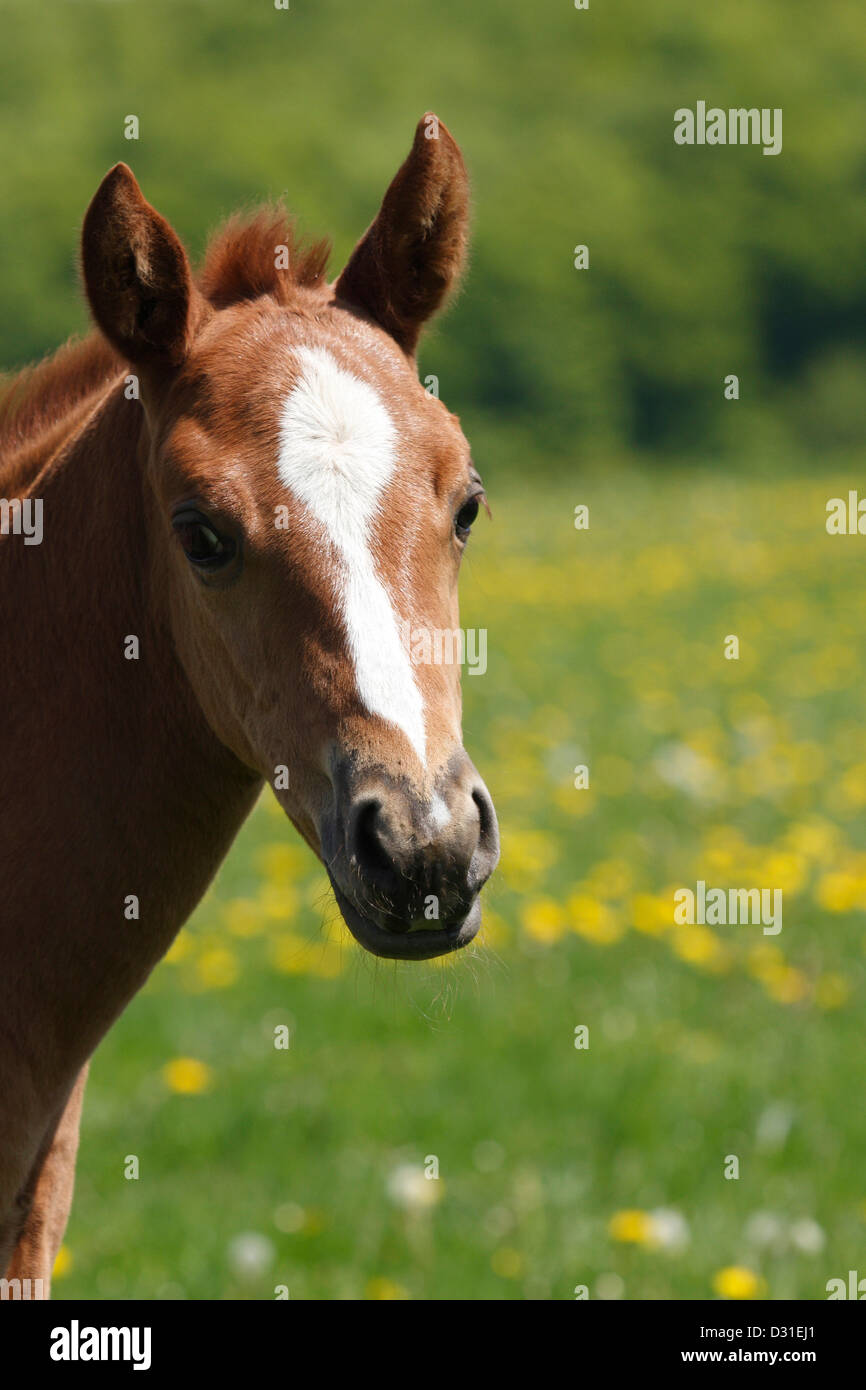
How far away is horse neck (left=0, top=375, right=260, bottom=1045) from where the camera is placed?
8.97 feet

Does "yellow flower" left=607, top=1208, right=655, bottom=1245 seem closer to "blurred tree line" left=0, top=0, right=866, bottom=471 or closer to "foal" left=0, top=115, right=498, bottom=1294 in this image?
"foal" left=0, top=115, right=498, bottom=1294

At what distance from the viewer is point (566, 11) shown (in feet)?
165

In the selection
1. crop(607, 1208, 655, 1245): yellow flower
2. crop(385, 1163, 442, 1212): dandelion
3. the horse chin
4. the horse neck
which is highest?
the horse neck

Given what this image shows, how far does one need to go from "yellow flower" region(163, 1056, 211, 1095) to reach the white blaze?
7.97 ft

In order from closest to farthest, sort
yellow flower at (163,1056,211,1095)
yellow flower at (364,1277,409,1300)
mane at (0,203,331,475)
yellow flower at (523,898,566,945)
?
mane at (0,203,331,475)
yellow flower at (364,1277,409,1300)
yellow flower at (163,1056,211,1095)
yellow flower at (523,898,566,945)

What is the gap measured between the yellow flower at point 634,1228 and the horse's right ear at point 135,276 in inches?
96.8

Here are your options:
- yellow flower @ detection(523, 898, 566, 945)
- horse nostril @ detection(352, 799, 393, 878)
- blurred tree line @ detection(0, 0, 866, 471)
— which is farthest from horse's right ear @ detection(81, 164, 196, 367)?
blurred tree line @ detection(0, 0, 866, 471)

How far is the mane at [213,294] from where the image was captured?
2840 millimetres

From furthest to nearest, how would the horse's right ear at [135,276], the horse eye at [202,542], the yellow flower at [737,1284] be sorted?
the yellow flower at [737,1284] < the horse's right ear at [135,276] < the horse eye at [202,542]

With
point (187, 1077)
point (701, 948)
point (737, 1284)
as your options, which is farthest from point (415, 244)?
point (701, 948)

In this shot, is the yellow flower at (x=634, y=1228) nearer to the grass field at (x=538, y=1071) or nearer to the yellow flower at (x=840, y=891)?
the grass field at (x=538, y=1071)

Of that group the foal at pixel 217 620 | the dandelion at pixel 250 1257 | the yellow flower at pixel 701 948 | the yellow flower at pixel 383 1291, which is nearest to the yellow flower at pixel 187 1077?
the dandelion at pixel 250 1257

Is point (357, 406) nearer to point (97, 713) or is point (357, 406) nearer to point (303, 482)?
point (303, 482)

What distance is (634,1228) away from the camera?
3.79 m
